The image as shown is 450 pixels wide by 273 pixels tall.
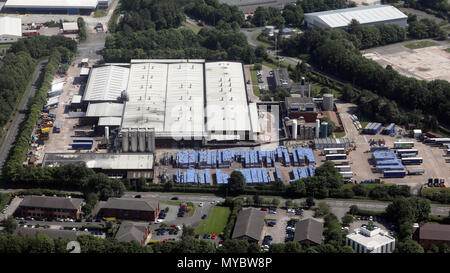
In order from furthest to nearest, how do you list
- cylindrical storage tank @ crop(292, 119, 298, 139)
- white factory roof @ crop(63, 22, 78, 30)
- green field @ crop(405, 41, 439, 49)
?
white factory roof @ crop(63, 22, 78, 30)
green field @ crop(405, 41, 439, 49)
cylindrical storage tank @ crop(292, 119, 298, 139)

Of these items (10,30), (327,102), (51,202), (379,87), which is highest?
(10,30)

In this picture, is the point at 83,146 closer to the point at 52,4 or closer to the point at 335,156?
the point at 335,156

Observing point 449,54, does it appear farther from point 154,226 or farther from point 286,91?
point 154,226

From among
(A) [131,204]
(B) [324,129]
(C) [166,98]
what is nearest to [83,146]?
(C) [166,98]

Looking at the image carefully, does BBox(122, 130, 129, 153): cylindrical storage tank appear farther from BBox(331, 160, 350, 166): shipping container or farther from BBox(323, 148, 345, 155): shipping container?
BBox(331, 160, 350, 166): shipping container

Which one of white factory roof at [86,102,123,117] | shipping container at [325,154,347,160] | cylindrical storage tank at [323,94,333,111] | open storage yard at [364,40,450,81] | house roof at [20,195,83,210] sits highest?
white factory roof at [86,102,123,117]

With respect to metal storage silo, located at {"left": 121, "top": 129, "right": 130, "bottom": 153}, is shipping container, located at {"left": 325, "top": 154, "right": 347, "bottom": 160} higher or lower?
lower

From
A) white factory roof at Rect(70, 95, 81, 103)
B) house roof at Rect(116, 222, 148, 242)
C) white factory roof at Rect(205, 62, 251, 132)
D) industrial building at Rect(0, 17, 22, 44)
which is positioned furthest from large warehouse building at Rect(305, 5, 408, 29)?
house roof at Rect(116, 222, 148, 242)
